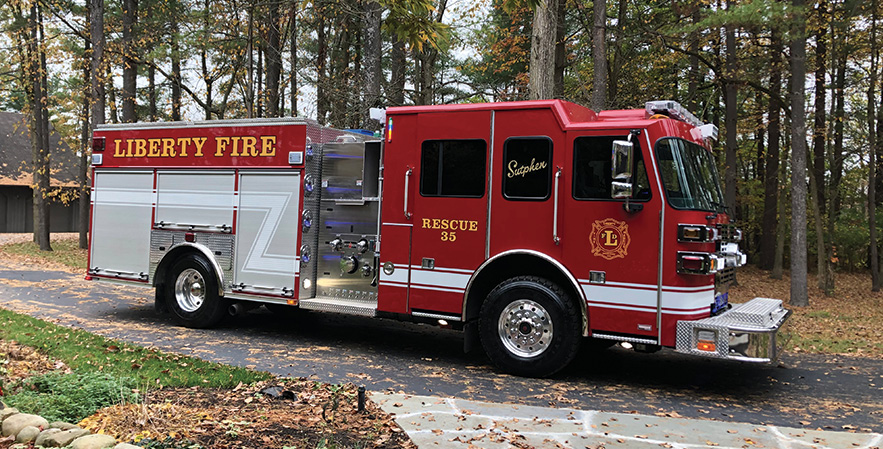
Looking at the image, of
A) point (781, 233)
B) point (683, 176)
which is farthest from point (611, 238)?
point (781, 233)

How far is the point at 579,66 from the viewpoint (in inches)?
933

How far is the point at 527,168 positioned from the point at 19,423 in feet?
16.4

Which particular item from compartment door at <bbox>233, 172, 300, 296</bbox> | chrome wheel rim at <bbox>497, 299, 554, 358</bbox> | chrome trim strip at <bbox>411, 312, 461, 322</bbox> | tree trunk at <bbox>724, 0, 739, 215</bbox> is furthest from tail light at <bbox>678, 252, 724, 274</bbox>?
tree trunk at <bbox>724, 0, 739, 215</bbox>

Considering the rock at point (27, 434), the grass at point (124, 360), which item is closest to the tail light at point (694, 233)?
the grass at point (124, 360)

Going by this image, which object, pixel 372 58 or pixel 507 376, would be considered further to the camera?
pixel 372 58

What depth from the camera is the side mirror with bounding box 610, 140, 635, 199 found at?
6.40 metres

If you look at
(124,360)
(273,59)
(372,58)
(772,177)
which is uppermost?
(273,59)

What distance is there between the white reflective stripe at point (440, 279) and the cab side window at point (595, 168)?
1.57 m

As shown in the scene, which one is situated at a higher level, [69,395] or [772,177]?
[772,177]

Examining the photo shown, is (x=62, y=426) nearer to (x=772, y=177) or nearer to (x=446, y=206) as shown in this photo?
(x=446, y=206)

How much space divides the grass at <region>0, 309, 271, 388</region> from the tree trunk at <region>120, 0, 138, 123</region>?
13664 mm

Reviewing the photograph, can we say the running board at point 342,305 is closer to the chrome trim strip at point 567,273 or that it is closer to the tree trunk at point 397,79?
the chrome trim strip at point 567,273

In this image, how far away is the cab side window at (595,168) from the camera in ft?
21.9

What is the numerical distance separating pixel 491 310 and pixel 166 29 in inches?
679
